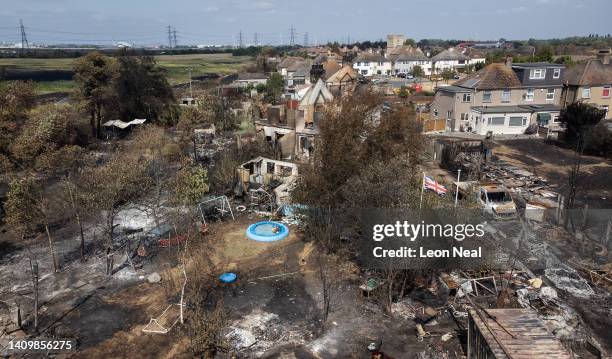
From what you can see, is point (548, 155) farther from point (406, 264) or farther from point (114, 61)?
point (114, 61)

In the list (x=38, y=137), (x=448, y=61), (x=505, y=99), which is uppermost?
(x=448, y=61)

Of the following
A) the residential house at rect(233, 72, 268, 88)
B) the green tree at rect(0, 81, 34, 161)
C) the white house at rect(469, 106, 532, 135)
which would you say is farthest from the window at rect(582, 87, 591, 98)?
the residential house at rect(233, 72, 268, 88)

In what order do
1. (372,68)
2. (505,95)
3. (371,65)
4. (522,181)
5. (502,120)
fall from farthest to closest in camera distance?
(372,68) < (371,65) < (505,95) < (502,120) < (522,181)

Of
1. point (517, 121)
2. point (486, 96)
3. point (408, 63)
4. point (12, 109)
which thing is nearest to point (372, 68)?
point (408, 63)

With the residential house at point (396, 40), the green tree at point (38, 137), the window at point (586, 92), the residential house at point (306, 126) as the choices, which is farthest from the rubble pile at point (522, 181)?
the residential house at point (396, 40)

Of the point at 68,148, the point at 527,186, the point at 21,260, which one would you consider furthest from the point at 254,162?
the point at 527,186

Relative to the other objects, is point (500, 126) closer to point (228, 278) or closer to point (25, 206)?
point (228, 278)

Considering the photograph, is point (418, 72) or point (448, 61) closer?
point (418, 72)
